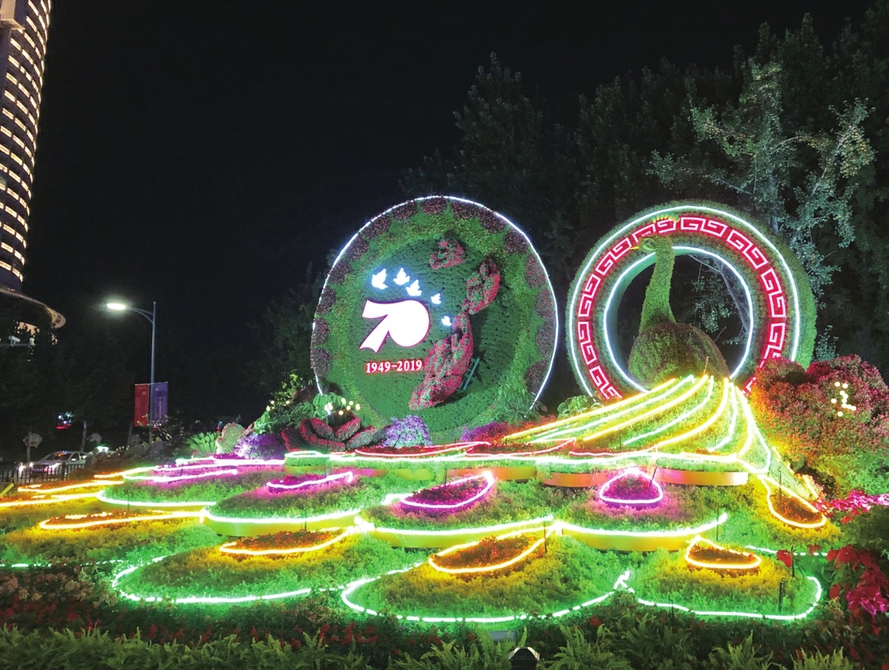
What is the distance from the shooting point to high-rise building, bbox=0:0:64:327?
33.4m

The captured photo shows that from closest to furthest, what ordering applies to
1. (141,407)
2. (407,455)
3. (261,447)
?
(407,455) → (261,447) → (141,407)

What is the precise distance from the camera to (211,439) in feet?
51.3

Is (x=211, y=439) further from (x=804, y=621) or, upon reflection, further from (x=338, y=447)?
(x=804, y=621)

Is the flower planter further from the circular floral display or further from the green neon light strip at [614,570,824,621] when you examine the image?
the circular floral display

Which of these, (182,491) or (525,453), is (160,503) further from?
(525,453)

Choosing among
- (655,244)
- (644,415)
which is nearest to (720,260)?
(655,244)

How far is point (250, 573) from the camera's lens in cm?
652

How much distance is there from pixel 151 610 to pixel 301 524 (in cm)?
235

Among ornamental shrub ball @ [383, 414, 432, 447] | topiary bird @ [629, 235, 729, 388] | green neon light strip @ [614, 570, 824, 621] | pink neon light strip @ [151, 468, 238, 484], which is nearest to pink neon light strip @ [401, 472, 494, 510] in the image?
green neon light strip @ [614, 570, 824, 621]

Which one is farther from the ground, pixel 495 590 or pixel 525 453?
pixel 525 453

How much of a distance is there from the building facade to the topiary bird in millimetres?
32389

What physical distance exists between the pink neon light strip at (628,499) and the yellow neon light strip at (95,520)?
17.2ft

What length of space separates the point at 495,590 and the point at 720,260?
7167mm

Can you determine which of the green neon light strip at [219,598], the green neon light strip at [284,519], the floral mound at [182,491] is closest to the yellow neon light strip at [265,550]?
the green neon light strip at [219,598]
